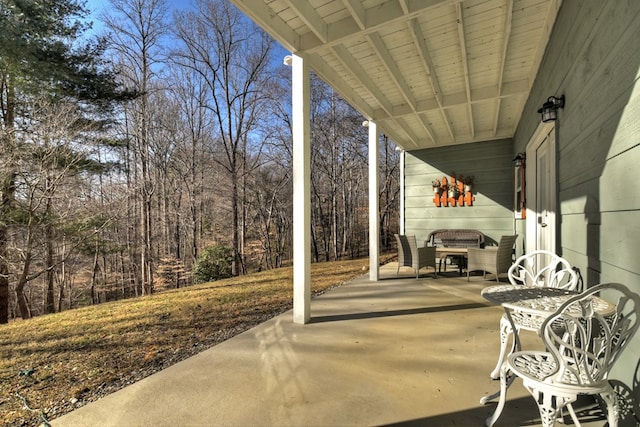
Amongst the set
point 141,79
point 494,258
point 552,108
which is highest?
point 141,79

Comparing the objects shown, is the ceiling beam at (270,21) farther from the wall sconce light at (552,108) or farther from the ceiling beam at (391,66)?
the wall sconce light at (552,108)

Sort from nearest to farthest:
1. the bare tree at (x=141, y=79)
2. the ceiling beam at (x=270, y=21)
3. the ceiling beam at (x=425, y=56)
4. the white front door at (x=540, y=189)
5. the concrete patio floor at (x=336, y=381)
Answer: the concrete patio floor at (x=336, y=381)
the ceiling beam at (x=270, y=21)
the ceiling beam at (x=425, y=56)
the white front door at (x=540, y=189)
the bare tree at (x=141, y=79)

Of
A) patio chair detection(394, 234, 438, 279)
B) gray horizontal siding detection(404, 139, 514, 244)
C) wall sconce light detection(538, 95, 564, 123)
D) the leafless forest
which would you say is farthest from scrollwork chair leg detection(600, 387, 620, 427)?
the leafless forest

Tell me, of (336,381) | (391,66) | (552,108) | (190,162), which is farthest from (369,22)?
(190,162)

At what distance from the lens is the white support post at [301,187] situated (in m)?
3.02

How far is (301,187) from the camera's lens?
3055mm

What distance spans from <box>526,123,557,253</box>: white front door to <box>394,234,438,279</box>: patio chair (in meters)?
1.47

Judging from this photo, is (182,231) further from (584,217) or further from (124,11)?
(584,217)

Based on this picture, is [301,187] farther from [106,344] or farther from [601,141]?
[106,344]

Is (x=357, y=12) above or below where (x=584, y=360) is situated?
above

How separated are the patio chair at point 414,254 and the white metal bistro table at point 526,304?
302 cm

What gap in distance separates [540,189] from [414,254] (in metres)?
2.06

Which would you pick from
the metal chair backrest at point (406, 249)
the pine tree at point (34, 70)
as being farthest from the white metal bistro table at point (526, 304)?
the pine tree at point (34, 70)

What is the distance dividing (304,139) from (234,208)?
8.74 m
